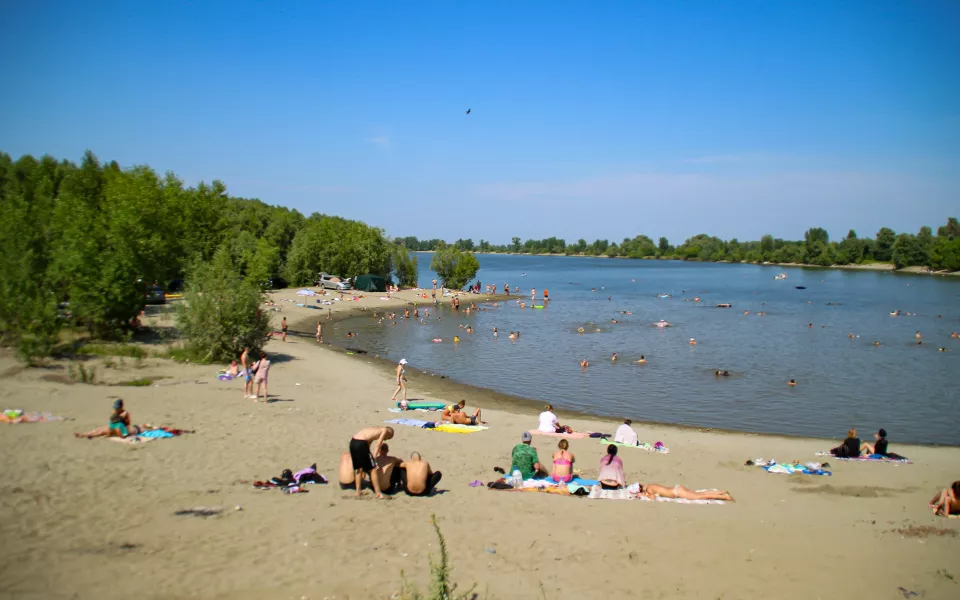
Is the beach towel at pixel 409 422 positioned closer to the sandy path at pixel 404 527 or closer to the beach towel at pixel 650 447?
the sandy path at pixel 404 527

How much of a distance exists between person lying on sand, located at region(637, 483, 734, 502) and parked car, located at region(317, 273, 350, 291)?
6199cm

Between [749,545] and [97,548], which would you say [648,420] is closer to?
[749,545]

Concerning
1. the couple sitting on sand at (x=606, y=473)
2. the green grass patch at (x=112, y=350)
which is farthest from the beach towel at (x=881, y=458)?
the green grass patch at (x=112, y=350)

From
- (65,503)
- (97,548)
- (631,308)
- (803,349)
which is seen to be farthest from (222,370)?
(631,308)

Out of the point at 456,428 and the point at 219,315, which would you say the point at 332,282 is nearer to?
the point at 219,315

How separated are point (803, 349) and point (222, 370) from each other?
37.9m

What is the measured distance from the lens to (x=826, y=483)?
15000 millimetres

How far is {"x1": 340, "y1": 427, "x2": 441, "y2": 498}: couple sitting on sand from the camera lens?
11945mm

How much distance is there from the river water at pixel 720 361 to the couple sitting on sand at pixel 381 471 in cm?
1446

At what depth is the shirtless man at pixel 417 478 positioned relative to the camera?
12.2 meters

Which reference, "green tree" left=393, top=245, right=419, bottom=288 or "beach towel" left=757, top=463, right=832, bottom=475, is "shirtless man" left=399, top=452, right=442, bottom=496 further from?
"green tree" left=393, top=245, right=419, bottom=288

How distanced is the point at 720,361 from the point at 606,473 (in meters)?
28.2

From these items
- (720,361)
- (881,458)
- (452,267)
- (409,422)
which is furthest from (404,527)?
(452,267)

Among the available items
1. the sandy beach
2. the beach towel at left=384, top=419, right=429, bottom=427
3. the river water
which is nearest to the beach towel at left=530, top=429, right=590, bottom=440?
the sandy beach
